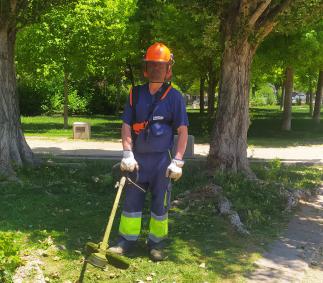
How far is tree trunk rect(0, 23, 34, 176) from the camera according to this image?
841 cm

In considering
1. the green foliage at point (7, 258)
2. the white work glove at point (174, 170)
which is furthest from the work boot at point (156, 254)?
the green foliage at point (7, 258)

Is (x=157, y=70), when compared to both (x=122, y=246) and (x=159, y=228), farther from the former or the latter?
(x=122, y=246)

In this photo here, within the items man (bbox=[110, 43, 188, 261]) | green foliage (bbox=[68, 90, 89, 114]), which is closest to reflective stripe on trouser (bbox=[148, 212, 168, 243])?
man (bbox=[110, 43, 188, 261])

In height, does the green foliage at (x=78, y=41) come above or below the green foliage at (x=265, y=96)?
above

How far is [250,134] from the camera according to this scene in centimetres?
2098

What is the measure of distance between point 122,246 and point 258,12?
485 centimetres

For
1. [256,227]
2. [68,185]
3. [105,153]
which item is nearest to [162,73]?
[256,227]

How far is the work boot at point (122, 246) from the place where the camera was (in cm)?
507

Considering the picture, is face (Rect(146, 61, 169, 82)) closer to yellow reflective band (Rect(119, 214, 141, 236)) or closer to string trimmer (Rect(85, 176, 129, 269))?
yellow reflective band (Rect(119, 214, 141, 236))

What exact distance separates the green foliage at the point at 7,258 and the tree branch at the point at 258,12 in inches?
216

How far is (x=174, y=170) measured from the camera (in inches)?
190

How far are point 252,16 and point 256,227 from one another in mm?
3612

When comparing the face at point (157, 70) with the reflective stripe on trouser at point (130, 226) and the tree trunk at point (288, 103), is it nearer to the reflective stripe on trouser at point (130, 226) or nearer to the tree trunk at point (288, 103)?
the reflective stripe on trouser at point (130, 226)

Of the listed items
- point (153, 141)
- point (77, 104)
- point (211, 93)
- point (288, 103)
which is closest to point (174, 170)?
point (153, 141)
